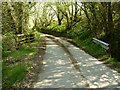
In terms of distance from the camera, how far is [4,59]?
16.8 metres

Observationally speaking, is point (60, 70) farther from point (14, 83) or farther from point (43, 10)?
point (43, 10)

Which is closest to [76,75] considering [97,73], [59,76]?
[59,76]

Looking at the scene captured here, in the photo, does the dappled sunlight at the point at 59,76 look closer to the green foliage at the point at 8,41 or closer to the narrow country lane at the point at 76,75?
the narrow country lane at the point at 76,75

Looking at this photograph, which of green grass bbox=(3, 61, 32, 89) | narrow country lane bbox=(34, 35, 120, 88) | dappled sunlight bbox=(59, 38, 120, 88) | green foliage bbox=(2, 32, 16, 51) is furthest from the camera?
green foliage bbox=(2, 32, 16, 51)

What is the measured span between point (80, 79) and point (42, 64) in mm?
4063

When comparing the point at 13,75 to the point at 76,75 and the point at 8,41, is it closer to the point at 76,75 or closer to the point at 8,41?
the point at 76,75

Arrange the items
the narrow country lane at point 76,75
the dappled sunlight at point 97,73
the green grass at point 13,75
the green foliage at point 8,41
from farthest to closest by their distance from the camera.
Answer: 1. the green foliage at point 8,41
2. the green grass at point 13,75
3. the dappled sunlight at point 97,73
4. the narrow country lane at point 76,75

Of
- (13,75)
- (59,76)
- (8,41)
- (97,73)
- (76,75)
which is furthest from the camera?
(8,41)

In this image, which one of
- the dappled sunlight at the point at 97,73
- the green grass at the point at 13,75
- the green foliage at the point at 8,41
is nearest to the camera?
the dappled sunlight at the point at 97,73

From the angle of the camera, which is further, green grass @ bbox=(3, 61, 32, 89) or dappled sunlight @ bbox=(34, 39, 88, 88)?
green grass @ bbox=(3, 61, 32, 89)

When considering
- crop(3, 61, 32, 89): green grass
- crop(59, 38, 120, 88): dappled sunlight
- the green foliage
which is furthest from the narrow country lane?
the green foliage

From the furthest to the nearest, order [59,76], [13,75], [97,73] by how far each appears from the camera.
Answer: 1. [97,73]
2. [13,75]
3. [59,76]

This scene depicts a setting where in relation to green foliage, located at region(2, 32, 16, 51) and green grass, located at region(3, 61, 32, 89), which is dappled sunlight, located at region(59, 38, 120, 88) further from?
green foliage, located at region(2, 32, 16, 51)

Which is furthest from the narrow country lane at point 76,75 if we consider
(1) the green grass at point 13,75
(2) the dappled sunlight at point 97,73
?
(1) the green grass at point 13,75
